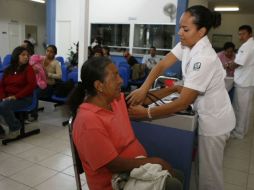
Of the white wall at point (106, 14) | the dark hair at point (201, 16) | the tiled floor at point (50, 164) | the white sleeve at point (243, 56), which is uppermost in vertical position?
the white wall at point (106, 14)

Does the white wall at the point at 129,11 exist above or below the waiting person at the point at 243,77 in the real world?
above

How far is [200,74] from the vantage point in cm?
133

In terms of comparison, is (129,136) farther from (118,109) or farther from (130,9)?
(130,9)

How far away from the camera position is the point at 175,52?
175cm

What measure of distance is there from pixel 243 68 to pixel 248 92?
0.32 m

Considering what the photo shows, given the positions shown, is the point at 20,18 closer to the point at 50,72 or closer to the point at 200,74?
the point at 50,72

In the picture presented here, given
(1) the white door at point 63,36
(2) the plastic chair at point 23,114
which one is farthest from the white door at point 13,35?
(2) the plastic chair at point 23,114

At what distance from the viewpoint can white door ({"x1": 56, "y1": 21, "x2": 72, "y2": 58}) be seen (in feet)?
32.3

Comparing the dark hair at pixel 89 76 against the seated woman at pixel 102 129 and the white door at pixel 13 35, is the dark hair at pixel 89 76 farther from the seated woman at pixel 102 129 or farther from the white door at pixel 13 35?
the white door at pixel 13 35

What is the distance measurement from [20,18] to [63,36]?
2.49m

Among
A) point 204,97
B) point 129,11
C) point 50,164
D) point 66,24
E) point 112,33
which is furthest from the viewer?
point 66,24

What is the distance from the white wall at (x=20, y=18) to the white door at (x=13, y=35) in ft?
0.28

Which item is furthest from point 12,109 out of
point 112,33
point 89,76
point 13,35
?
point 13,35

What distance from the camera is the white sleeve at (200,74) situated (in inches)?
52.6
